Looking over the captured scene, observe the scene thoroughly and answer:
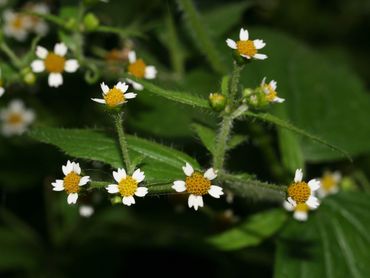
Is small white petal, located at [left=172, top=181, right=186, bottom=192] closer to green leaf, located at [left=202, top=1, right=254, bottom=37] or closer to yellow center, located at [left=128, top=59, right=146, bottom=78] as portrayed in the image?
yellow center, located at [left=128, top=59, right=146, bottom=78]

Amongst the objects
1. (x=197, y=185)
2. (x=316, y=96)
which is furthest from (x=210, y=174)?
(x=316, y=96)

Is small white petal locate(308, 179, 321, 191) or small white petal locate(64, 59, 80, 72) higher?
small white petal locate(64, 59, 80, 72)

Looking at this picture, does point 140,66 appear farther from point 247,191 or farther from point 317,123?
point 317,123

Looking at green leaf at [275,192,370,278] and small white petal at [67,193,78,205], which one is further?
green leaf at [275,192,370,278]

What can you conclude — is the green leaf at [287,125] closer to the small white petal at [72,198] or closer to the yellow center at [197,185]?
the yellow center at [197,185]

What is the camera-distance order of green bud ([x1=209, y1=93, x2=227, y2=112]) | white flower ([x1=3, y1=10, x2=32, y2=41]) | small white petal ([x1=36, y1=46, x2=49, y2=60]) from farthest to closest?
white flower ([x1=3, y1=10, x2=32, y2=41]), small white petal ([x1=36, y1=46, x2=49, y2=60]), green bud ([x1=209, y1=93, x2=227, y2=112])

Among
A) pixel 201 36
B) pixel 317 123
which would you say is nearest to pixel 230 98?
pixel 201 36

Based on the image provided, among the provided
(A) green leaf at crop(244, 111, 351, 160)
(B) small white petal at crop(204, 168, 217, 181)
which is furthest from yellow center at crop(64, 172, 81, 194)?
(A) green leaf at crop(244, 111, 351, 160)

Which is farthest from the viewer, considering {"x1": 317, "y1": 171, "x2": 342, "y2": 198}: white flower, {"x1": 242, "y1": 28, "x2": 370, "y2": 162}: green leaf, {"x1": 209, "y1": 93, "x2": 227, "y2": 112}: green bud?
{"x1": 242, "y1": 28, "x2": 370, "y2": 162}: green leaf
